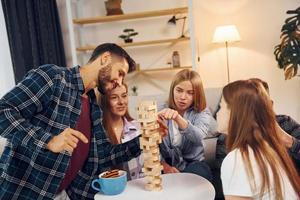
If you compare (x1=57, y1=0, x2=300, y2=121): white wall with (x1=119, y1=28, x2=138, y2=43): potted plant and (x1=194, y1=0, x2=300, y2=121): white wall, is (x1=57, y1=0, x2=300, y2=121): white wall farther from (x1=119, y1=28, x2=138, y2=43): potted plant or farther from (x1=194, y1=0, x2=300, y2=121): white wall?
(x1=119, y1=28, x2=138, y2=43): potted plant

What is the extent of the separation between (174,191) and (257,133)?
1.16 feet

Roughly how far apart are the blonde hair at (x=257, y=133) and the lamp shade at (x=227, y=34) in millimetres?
2312

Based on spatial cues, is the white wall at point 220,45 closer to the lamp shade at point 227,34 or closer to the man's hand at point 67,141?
the lamp shade at point 227,34

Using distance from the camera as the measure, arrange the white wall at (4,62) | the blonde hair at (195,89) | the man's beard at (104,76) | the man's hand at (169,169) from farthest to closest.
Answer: the white wall at (4,62) < the blonde hair at (195,89) < the man's hand at (169,169) < the man's beard at (104,76)

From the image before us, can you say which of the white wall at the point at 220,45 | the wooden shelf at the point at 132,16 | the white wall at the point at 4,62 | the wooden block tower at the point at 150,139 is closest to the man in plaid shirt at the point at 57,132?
the wooden block tower at the point at 150,139

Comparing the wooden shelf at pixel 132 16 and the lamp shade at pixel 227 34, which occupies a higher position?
the wooden shelf at pixel 132 16

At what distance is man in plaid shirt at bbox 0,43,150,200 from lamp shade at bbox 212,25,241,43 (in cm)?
215

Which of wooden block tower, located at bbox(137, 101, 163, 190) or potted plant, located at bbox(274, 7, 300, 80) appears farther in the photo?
potted plant, located at bbox(274, 7, 300, 80)

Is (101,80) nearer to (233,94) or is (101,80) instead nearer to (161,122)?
(161,122)

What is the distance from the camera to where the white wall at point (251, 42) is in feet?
11.8

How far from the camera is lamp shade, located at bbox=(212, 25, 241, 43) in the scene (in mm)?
3355

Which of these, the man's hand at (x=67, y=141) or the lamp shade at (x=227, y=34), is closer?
the man's hand at (x=67, y=141)

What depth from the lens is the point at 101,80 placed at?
4.43ft

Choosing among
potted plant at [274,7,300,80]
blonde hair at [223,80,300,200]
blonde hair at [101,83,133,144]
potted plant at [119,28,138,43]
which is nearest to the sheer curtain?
potted plant at [119,28,138,43]
